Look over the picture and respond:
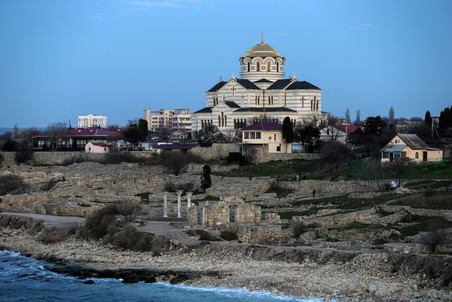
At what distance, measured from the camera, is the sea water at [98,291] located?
83.3 ft

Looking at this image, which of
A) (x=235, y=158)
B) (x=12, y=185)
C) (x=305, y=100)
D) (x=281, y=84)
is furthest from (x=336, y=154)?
(x=281, y=84)

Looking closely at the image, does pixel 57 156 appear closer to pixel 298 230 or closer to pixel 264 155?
pixel 264 155

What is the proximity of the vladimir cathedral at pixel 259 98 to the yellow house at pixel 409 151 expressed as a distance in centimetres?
2042

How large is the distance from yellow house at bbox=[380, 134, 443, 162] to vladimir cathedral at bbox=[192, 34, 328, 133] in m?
20.4

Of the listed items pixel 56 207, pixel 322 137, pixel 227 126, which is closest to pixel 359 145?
pixel 322 137

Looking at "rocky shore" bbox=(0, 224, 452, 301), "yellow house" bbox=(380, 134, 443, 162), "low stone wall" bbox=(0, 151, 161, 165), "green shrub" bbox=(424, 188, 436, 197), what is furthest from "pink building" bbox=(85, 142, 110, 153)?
"rocky shore" bbox=(0, 224, 452, 301)

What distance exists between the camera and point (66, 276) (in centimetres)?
2945

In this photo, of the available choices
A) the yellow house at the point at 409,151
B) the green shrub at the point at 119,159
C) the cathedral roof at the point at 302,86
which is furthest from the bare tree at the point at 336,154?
the cathedral roof at the point at 302,86

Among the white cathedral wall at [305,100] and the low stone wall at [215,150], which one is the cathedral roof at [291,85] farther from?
the low stone wall at [215,150]

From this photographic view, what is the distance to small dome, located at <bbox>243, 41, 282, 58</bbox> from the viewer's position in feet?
292

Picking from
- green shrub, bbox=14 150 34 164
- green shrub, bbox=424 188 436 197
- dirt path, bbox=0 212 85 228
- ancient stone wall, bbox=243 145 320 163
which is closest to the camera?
dirt path, bbox=0 212 85 228

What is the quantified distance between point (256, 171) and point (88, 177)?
13.3m

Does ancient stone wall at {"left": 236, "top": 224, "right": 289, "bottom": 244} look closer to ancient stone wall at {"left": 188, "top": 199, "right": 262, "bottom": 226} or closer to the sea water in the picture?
ancient stone wall at {"left": 188, "top": 199, "right": 262, "bottom": 226}

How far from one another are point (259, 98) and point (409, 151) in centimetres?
2912
